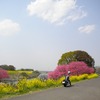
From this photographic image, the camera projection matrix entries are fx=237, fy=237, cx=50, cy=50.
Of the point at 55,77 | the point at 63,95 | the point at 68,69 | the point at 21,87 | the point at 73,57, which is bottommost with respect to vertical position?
the point at 63,95

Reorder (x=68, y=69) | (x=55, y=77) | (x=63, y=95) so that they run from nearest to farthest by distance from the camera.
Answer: (x=63, y=95) → (x=55, y=77) → (x=68, y=69)

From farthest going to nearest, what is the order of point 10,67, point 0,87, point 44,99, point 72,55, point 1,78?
point 10,67
point 72,55
point 1,78
point 0,87
point 44,99

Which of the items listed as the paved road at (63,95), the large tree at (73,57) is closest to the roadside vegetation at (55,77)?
the large tree at (73,57)

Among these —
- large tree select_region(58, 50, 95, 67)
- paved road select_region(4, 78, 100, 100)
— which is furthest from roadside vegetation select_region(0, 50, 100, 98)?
paved road select_region(4, 78, 100, 100)

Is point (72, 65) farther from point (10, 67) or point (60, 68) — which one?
point (10, 67)

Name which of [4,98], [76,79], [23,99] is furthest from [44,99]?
[76,79]

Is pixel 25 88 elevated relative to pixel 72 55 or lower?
lower

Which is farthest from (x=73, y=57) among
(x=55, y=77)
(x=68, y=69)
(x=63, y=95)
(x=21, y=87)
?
(x=63, y=95)

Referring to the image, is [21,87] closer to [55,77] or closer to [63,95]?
[63,95]

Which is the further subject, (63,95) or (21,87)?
(21,87)

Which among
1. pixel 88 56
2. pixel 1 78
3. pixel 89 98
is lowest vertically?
pixel 89 98

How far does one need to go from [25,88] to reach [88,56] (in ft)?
108

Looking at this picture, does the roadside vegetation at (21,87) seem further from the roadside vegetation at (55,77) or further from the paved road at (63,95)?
the paved road at (63,95)

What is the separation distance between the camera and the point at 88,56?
50.0m
